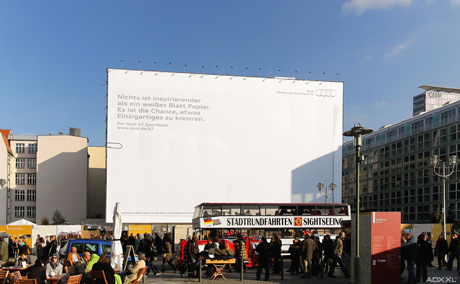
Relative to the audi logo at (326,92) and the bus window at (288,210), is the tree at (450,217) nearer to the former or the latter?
the audi logo at (326,92)

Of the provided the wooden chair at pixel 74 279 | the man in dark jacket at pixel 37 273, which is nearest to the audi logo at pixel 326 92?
the man in dark jacket at pixel 37 273

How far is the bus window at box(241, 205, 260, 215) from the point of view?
103ft

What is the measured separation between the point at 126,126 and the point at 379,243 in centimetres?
4612

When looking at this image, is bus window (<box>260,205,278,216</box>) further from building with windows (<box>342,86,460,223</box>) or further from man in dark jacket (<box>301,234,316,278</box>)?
building with windows (<box>342,86,460,223</box>)

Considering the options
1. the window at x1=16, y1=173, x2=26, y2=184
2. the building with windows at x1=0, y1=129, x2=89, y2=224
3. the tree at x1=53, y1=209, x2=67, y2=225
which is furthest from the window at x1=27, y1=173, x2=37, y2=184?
the tree at x1=53, y1=209, x2=67, y2=225

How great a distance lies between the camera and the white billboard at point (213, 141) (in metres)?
58.8

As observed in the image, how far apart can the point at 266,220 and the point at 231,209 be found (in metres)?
2.21

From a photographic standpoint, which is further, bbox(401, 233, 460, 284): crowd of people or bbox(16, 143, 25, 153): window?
Result: bbox(16, 143, 25, 153): window

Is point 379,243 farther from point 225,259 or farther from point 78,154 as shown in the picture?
point 78,154

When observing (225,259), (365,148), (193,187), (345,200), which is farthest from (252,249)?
(345,200)

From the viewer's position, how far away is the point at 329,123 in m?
64.9

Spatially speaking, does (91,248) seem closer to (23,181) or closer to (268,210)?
(268,210)

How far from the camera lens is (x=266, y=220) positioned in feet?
102

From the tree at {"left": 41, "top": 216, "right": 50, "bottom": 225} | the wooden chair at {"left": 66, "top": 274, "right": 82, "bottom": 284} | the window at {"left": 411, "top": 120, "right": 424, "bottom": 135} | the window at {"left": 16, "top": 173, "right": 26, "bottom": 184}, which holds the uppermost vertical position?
the window at {"left": 411, "top": 120, "right": 424, "bottom": 135}
